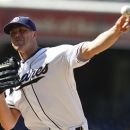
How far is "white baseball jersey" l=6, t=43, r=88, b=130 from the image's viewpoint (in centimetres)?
437

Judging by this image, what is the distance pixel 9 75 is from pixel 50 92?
11.6 inches

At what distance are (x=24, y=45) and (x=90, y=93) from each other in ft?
22.2

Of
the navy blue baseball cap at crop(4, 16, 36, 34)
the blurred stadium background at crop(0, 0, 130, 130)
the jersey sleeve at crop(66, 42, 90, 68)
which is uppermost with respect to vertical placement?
the navy blue baseball cap at crop(4, 16, 36, 34)

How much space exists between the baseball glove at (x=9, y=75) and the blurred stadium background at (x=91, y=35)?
5.29m

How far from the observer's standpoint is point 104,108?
10.8 meters

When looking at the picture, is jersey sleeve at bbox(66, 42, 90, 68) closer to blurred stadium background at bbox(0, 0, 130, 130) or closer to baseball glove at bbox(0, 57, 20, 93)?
baseball glove at bbox(0, 57, 20, 93)

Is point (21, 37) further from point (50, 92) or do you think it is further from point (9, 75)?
point (50, 92)

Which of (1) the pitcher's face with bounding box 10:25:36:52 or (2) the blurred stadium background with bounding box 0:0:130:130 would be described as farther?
(2) the blurred stadium background with bounding box 0:0:130:130

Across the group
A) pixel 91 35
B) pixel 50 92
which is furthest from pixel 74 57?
pixel 91 35

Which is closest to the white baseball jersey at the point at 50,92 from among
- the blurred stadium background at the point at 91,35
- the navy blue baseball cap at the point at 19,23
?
the navy blue baseball cap at the point at 19,23

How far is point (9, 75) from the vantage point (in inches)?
176

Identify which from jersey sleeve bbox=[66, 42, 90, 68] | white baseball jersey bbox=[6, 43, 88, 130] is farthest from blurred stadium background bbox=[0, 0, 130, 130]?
jersey sleeve bbox=[66, 42, 90, 68]

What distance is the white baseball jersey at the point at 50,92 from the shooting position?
4.37 meters

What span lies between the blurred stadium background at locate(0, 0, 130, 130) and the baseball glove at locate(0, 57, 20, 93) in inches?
208
